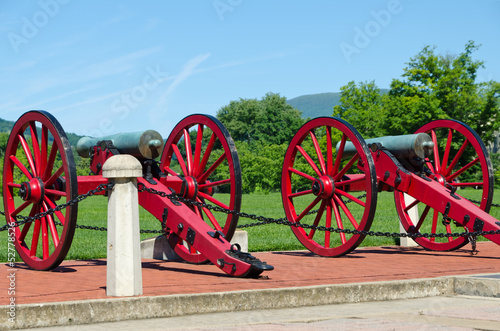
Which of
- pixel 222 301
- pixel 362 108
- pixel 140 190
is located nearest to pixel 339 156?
pixel 140 190

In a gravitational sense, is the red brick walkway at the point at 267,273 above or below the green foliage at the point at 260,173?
below

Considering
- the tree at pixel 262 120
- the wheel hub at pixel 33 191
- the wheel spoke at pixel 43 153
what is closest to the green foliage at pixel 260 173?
the tree at pixel 262 120

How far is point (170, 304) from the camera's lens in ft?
19.6

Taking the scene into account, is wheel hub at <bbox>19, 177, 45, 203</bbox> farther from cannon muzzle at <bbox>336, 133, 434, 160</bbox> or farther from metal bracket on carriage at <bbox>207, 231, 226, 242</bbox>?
cannon muzzle at <bbox>336, 133, 434, 160</bbox>

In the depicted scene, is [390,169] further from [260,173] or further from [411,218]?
[260,173]

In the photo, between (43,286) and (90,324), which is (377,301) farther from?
(43,286)

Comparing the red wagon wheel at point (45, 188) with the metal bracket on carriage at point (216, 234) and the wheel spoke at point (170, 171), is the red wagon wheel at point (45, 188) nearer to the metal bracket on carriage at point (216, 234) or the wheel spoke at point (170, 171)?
the metal bracket on carriage at point (216, 234)

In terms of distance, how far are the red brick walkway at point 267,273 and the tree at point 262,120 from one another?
58.9 meters

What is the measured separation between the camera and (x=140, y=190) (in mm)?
8797

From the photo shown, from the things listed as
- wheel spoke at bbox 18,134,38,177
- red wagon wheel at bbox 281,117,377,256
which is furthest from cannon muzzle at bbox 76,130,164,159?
red wagon wheel at bbox 281,117,377,256

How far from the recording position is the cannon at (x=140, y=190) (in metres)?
7.81

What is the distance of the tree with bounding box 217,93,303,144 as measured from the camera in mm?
70000

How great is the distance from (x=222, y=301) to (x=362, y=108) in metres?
53.0

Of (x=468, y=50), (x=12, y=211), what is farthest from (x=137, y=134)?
(x=468, y=50)
